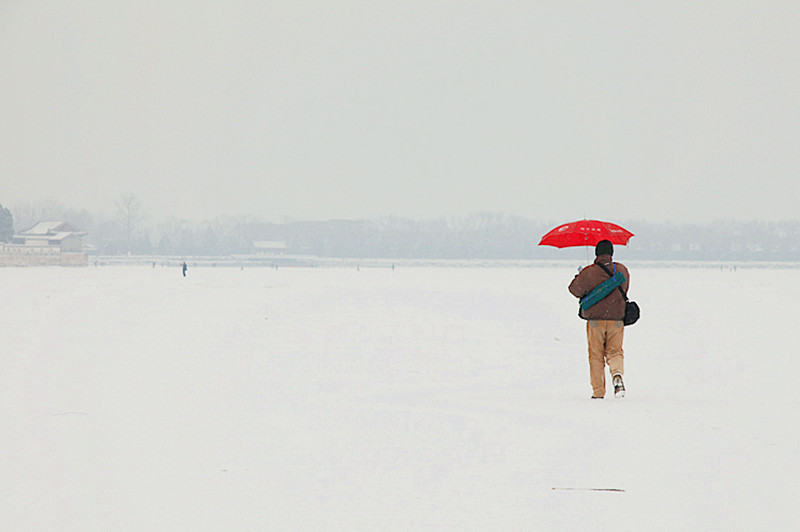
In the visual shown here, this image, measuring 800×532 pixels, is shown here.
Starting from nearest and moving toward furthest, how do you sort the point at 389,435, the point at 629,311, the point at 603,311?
the point at 389,435 → the point at 603,311 → the point at 629,311

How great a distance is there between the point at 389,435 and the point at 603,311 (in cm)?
343

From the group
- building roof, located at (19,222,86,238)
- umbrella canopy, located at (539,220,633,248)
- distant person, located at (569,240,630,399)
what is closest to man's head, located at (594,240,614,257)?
distant person, located at (569,240,630,399)

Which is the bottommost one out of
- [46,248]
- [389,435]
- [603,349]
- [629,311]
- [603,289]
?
[389,435]

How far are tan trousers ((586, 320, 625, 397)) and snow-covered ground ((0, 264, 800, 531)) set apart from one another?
0.28m

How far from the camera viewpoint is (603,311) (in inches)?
432

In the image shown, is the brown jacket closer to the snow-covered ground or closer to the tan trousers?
the tan trousers

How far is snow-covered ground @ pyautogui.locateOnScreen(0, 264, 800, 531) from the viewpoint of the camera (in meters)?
6.01

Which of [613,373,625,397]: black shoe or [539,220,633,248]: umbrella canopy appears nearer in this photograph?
[613,373,625,397]: black shoe

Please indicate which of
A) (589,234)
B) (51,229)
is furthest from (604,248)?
(51,229)

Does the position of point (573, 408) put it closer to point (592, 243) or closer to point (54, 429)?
point (592, 243)

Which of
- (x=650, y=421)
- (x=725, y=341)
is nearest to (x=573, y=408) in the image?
(x=650, y=421)

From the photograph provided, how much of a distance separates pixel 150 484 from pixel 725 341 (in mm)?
15710

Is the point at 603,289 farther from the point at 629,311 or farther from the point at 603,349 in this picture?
→ the point at 603,349

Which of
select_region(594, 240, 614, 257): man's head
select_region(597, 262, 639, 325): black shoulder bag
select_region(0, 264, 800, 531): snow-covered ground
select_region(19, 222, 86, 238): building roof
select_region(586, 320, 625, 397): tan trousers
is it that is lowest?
select_region(0, 264, 800, 531): snow-covered ground
